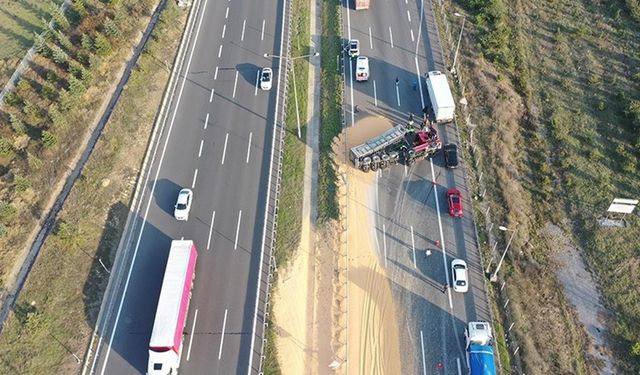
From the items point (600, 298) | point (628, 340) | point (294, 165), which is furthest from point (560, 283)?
point (294, 165)

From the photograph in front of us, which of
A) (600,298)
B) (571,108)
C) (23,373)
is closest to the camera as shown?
(23,373)

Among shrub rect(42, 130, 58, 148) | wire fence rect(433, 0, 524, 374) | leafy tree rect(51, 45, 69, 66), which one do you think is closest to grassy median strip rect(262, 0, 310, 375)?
wire fence rect(433, 0, 524, 374)

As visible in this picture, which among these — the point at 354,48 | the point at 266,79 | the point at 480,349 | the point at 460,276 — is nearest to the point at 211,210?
the point at 266,79

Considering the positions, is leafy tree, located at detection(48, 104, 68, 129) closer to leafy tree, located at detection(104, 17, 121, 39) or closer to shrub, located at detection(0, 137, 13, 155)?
shrub, located at detection(0, 137, 13, 155)

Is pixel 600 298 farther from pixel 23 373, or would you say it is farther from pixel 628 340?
pixel 23 373

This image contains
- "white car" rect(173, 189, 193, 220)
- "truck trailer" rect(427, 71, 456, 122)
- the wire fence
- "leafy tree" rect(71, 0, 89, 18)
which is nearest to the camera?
the wire fence

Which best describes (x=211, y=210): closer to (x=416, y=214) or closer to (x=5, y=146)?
(x=416, y=214)
